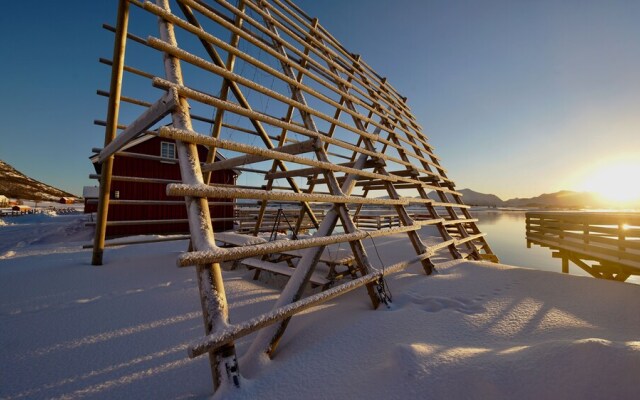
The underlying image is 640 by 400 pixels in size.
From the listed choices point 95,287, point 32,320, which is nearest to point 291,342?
point 32,320

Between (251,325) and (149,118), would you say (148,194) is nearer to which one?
(149,118)

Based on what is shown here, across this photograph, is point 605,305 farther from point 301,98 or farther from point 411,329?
point 301,98

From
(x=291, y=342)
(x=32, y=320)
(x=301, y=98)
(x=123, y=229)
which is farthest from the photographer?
(x=123, y=229)

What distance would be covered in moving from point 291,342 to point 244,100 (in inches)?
109

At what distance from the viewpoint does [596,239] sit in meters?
6.73

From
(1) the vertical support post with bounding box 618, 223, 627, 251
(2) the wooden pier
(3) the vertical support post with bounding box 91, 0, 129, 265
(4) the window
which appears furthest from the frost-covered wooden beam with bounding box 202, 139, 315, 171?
(4) the window

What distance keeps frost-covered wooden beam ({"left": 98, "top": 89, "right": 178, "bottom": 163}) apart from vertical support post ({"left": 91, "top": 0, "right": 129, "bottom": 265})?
36 centimetres

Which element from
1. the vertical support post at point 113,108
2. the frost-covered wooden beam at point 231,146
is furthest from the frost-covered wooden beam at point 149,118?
the vertical support post at point 113,108

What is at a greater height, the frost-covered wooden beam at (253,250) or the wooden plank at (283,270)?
the frost-covered wooden beam at (253,250)

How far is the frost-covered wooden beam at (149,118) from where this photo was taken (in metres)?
1.54

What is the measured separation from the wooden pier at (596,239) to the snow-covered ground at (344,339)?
15.1 ft

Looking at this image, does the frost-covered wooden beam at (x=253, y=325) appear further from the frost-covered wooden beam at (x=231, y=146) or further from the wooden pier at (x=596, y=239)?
the wooden pier at (x=596, y=239)

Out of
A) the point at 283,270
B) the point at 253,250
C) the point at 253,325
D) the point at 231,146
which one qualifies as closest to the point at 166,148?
the point at 283,270

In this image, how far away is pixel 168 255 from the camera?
12.9ft
